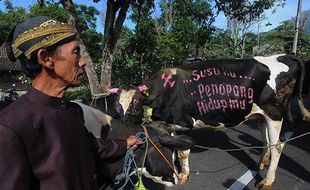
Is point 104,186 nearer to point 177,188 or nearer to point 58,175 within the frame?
point 58,175

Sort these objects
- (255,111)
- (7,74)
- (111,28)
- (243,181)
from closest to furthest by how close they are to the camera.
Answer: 1. (255,111)
2. (243,181)
3. (111,28)
4. (7,74)

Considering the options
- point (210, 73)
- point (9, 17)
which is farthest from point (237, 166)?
point (9, 17)

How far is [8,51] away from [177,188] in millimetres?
3852

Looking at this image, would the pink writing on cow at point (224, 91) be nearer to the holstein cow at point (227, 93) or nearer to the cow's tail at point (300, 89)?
the holstein cow at point (227, 93)

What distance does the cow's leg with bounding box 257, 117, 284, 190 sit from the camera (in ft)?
16.2

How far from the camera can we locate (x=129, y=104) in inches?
179

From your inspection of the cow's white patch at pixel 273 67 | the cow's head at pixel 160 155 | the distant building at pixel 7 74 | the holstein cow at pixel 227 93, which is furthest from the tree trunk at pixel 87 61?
the distant building at pixel 7 74

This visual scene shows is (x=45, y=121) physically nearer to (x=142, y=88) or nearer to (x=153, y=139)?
(x=153, y=139)

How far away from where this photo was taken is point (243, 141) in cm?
770

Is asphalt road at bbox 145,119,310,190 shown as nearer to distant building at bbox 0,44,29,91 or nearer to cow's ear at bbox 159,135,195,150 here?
cow's ear at bbox 159,135,195,150

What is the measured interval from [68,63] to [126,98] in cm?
305

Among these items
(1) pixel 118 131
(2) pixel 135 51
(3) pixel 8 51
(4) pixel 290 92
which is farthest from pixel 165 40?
(3) pixel 8 51

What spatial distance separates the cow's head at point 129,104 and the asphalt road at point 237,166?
0.89m

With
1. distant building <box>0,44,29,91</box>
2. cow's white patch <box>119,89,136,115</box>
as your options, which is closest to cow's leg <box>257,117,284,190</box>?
cow's white patch <box>119,89,136,115</box>
